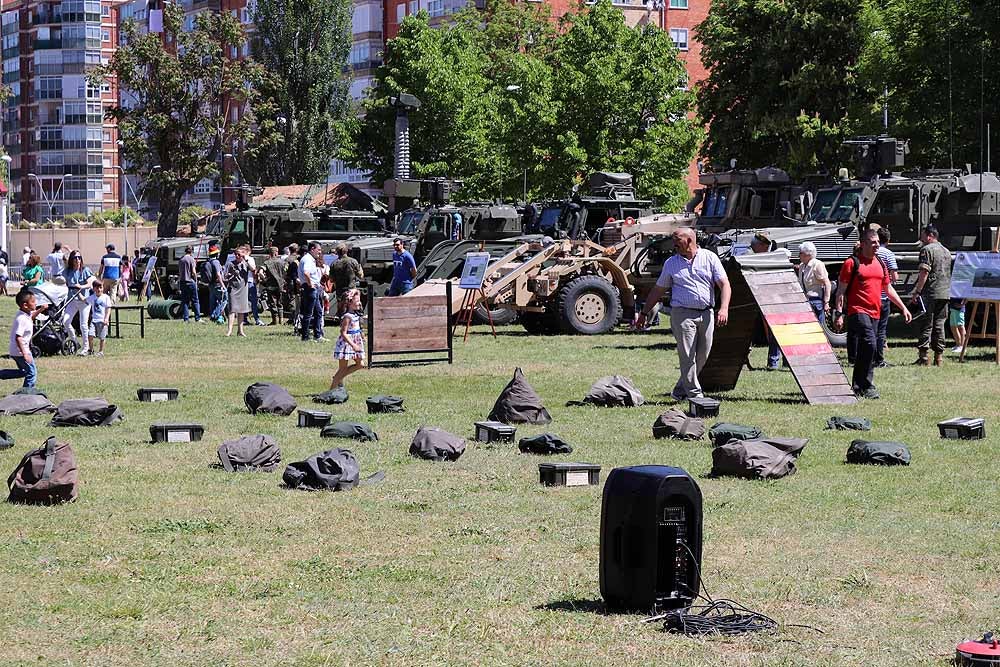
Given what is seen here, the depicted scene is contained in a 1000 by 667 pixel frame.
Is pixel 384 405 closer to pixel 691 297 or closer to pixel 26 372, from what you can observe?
pixel 691 297

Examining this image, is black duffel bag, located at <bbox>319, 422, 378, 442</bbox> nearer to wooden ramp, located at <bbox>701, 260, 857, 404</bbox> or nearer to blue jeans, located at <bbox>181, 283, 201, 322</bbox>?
wooden ramp, located at <bbox>701, 260, 857, 404</bbox>

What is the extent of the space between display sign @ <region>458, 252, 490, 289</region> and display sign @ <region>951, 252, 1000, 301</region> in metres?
7.61

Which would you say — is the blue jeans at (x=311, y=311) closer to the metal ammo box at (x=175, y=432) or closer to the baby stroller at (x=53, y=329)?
the baby stroller at (x=53, y=329)

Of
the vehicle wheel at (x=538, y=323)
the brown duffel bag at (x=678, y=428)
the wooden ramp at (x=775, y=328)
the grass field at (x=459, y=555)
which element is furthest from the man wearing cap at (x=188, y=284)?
the brown duffel bag at (x=678, y=428)

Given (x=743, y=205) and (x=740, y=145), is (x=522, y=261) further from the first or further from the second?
(x=740, y=145)

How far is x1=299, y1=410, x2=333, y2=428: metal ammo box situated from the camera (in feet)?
46.9

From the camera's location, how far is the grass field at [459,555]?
669 cm

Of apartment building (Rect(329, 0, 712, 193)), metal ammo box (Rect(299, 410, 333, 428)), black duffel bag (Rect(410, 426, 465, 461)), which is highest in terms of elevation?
apartment building (Rect(329, 0, 712, 193))

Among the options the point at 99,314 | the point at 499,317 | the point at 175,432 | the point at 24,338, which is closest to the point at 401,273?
the point at 499,317

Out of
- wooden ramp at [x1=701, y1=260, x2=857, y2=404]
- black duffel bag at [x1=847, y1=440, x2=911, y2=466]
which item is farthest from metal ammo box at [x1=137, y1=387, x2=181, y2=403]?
black duffel bag at [x1=847, y1=440, x2=911, y2=466]

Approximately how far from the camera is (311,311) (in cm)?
2673

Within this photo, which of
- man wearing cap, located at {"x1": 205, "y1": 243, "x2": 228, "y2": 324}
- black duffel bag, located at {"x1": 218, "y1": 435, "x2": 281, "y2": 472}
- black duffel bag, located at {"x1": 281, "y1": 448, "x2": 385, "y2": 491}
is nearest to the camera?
black duffel bag, located at {"x1": 281, "y1": 448, "x2": 385, "y2": 491}

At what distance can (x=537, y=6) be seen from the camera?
82.4 meters

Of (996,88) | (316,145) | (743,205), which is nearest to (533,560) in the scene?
(743,205)
